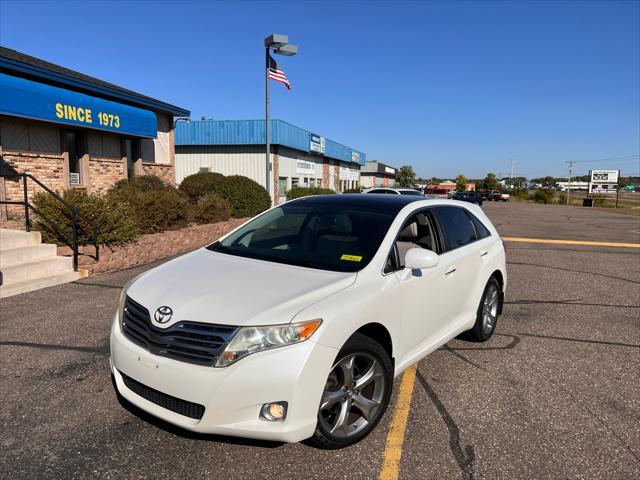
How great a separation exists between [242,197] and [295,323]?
14.0 meters

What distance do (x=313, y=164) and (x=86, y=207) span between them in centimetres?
2972

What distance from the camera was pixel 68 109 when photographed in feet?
43.6

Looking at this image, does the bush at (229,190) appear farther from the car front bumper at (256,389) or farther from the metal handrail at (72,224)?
the car front bumper at (256,389)

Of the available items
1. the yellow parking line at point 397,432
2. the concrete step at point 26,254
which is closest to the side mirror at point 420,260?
the yellow parking line at point 397,432

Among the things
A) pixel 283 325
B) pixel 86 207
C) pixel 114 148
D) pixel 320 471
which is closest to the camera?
pixel 283 325

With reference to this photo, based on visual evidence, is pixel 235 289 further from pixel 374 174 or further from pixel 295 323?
pixel 374 174

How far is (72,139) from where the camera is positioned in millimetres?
14812

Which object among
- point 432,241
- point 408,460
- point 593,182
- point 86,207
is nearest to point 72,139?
point 86,207

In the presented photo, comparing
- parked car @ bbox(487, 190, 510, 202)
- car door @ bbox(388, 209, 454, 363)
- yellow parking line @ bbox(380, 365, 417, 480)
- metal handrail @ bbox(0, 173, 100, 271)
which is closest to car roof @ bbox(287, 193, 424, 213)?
car door @ bbox(388, 209, 454, 363)

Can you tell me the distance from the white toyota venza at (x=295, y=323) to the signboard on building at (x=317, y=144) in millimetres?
31515

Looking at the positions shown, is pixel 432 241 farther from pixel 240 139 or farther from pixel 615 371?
pixel 240 139

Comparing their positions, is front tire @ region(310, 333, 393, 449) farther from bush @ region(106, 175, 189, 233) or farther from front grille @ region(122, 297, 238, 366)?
bush @ region(106, 175, 189, 233)

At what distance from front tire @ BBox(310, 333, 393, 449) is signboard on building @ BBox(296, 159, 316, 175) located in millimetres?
31498

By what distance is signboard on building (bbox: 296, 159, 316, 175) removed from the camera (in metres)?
34.2
